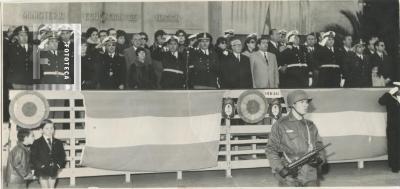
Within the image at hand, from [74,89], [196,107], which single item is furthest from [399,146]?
[74,89]

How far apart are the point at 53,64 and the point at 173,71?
0.86 metres

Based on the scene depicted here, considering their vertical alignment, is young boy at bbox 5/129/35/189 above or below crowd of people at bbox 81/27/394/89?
below

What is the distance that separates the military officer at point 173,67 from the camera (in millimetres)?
3662

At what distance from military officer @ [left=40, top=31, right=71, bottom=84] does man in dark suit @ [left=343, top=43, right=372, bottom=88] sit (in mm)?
2083

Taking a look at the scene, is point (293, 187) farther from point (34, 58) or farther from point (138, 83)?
point (34, 58)

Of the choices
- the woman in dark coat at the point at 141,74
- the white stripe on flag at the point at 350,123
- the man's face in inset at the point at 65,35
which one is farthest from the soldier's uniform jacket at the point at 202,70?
the man's face in inset at the point at 65,35

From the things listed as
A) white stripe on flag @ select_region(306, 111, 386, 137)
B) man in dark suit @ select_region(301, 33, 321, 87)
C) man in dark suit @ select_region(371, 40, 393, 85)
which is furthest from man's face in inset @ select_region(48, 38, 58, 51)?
man in dark suit @ select_region(371, 40, 393, 85)

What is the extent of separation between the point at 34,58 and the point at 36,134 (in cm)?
55

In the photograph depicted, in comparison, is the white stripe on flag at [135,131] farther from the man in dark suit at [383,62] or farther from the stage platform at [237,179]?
the man in dark suit at [383,62]

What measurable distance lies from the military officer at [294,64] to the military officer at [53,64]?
159 centimetres

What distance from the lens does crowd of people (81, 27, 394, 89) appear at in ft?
12.1

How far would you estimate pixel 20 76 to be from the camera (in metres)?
3.59

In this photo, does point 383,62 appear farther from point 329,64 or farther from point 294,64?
point 294,64

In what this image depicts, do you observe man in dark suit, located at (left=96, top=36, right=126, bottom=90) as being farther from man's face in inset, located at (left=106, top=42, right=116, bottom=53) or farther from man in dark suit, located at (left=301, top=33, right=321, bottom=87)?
man in dark suit, located at (left=301, top=33, right=321, bottom=87)
